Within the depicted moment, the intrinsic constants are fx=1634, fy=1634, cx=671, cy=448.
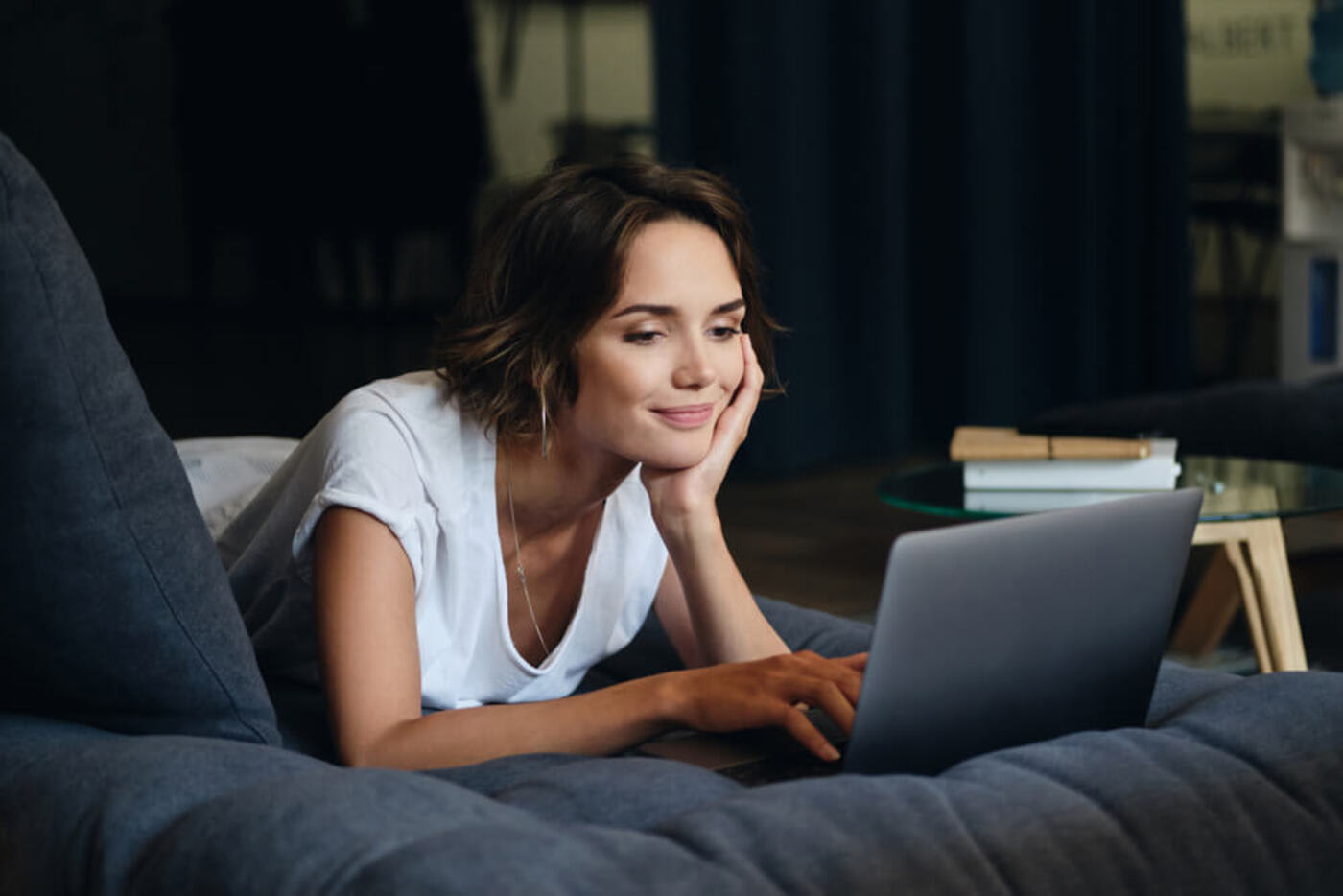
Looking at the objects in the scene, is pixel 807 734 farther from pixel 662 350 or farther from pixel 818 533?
pixel 818 533

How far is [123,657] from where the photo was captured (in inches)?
47.0

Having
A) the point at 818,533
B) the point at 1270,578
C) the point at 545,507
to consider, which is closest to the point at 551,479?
the point at 545,507

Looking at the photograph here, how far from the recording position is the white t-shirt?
137 centimetres

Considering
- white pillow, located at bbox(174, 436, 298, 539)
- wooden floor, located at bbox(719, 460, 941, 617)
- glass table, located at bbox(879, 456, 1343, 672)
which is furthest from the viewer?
wooden floor, located at bbox(719, 460, 941, 617)

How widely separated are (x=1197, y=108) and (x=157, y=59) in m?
3.86

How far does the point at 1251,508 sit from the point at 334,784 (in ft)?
5.50

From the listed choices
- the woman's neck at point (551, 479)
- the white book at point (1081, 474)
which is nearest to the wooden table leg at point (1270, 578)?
the white book at point (1081, 474)

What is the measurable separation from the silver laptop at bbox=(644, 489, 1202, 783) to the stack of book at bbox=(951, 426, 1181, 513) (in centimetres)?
121

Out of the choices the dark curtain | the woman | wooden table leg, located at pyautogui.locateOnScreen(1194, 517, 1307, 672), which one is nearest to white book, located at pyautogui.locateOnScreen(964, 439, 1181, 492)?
wooden table leg, located at pyautogui.locateOnScreen(1194, 517, 1307, 672)

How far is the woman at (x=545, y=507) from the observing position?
129cm

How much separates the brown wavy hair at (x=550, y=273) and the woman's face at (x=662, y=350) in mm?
16

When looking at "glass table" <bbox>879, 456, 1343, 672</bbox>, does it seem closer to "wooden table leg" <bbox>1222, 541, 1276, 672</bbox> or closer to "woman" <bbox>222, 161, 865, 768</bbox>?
"wooden table leg" <bbox>1222, 541, 1276, 672</bbox>

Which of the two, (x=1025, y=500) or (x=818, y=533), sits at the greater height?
(x=1025, y=500)

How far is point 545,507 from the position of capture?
1.53 metres
